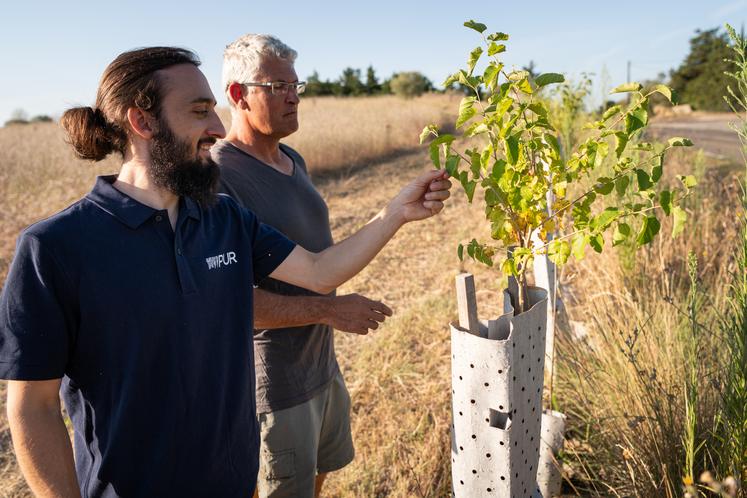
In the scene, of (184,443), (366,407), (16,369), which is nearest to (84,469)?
(184,443)

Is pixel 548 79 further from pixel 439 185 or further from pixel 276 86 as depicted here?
pixel 276 86

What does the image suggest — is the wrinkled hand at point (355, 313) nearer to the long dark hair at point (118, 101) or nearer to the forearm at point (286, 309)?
the forearm at point (286, 309)

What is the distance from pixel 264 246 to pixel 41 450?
0.80 meters

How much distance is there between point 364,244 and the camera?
188 centimetres

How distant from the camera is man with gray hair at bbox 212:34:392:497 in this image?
1.87 m

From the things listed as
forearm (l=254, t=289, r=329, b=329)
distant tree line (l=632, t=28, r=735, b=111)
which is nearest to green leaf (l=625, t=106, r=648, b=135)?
forearm (l=254, t=289, r=329, b=329)

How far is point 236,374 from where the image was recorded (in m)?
1.53

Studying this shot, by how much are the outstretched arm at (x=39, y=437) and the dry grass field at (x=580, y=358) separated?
1.25m

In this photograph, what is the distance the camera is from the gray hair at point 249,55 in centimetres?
213

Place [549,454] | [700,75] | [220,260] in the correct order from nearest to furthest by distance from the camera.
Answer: [220,260], [549,454], [700,75]

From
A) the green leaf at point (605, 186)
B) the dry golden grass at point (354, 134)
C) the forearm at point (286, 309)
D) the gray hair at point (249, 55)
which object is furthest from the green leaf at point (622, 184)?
the dry golden grass at point (354, 134)

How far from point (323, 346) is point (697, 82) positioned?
35772 millimetres

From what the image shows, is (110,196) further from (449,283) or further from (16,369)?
(449,283)

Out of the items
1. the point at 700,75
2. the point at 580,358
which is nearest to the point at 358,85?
the point at 700,75
